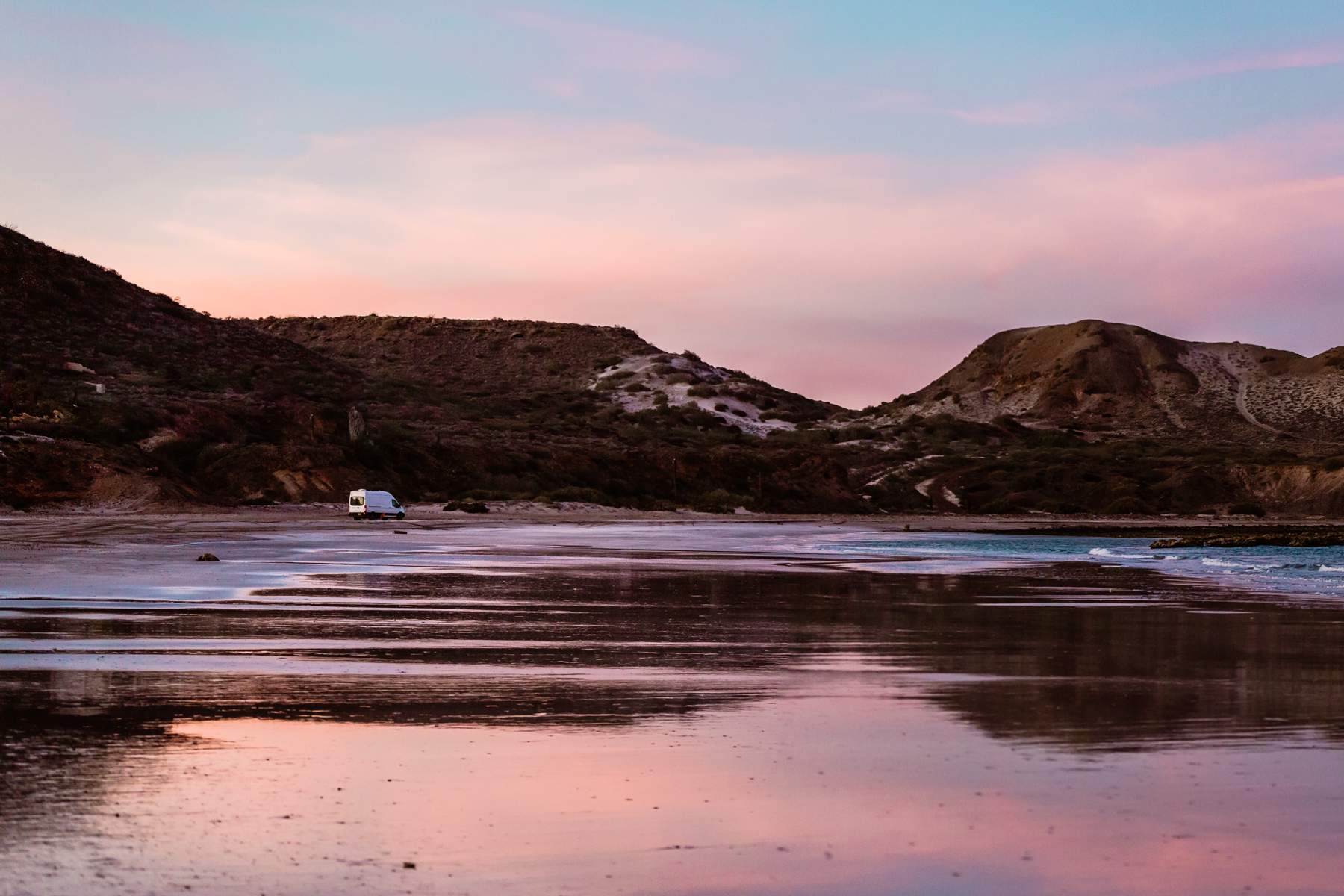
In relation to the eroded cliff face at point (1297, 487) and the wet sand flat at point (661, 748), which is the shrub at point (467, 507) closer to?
the wet sand flat at point (661, 748)

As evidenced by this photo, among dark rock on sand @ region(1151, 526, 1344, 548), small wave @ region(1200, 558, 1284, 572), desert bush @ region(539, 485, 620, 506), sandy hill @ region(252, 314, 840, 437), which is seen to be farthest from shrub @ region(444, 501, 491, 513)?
small wave @ region(1200, 558, 1284, 572)

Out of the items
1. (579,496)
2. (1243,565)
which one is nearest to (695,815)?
(1243,565)

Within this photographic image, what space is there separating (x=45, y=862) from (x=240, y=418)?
222 ft

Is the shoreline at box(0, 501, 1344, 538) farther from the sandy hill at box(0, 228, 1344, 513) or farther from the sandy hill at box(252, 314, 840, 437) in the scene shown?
the sandy hill at box(252, 314, 840, 437)

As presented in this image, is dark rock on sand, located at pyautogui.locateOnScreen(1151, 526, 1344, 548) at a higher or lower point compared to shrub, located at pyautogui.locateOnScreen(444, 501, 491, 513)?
lower

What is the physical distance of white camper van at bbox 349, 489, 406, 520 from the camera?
57.8 meters

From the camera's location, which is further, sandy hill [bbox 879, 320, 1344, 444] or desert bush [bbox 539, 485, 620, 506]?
sandy hill [bbox 879, 320, 1344, 444]

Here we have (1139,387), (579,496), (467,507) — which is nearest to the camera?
(467,507)

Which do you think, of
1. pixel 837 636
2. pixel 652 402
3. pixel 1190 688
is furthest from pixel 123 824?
pixel 652 402

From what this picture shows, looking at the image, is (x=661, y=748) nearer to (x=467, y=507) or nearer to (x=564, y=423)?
(x=467, y=507)

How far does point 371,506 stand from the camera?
5791 cm

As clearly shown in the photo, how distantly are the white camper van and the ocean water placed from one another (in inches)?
701

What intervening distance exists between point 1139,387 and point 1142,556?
129456 mm

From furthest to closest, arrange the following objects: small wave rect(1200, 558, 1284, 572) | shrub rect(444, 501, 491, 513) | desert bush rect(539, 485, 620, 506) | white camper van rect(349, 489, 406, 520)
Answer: desert bush rect(539, 485, 620, 506), shrub rect(444, 501, 491, 513), white camper van rect(349, 489, 406, 520), small wave rect(1200, 558, 1284, 572)
